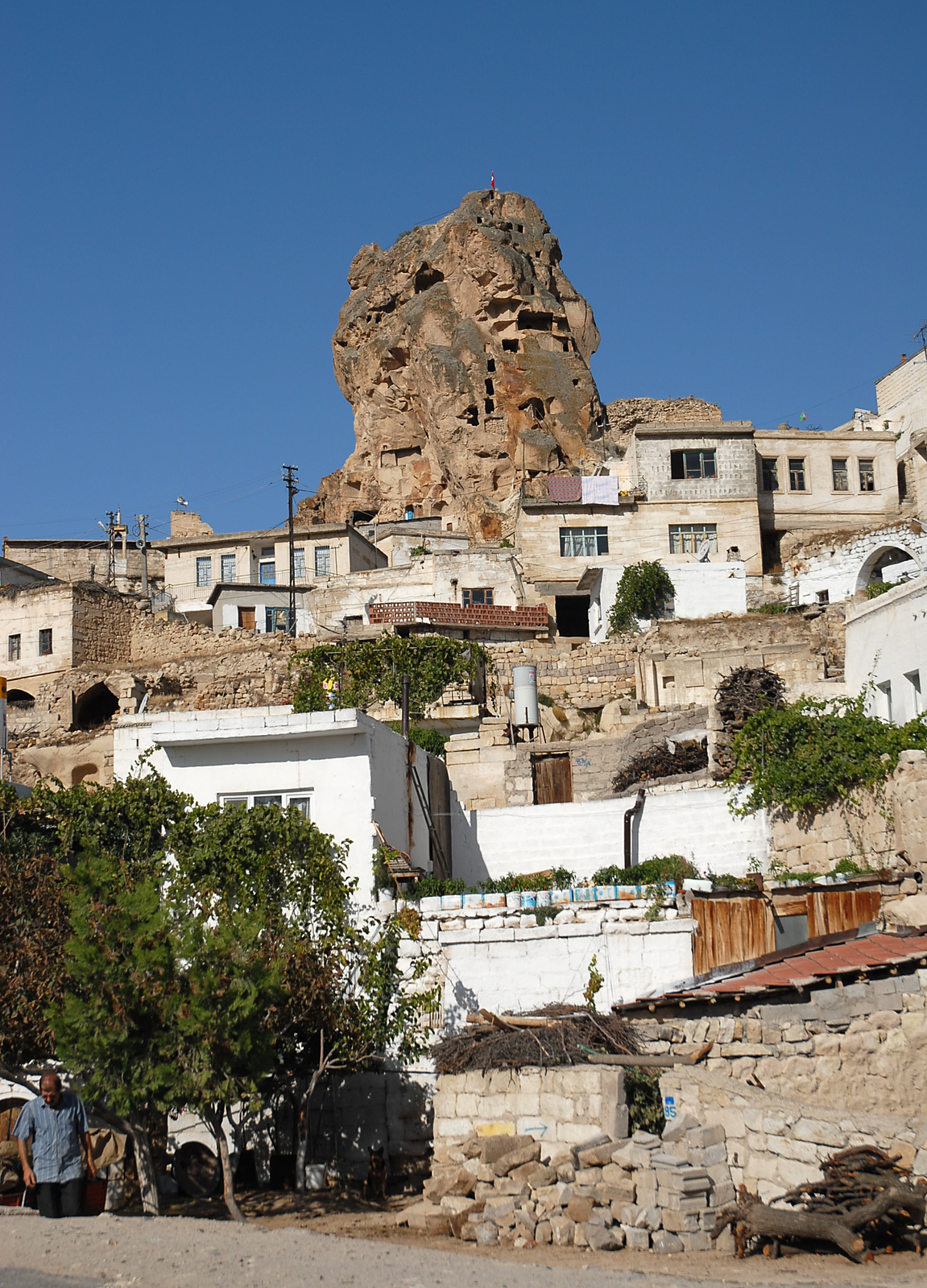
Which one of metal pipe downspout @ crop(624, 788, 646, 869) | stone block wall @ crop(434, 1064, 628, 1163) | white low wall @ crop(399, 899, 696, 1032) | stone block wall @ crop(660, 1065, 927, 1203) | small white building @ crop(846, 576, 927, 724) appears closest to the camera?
stone block wall @ crop(660, 1065, 927, 1203)

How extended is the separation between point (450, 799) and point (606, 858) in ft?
9.58

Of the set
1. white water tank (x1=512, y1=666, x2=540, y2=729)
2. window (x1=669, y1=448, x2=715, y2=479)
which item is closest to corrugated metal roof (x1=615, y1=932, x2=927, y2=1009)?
white water tank (x1=512, y1=666, x2=540, y2=729)

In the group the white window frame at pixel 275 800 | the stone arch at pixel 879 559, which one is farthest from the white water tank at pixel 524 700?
the stone arch at pixel 879 559

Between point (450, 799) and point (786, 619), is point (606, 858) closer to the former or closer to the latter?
point (450, 799)

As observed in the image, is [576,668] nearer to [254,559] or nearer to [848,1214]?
[254,559]

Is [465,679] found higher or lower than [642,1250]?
higher

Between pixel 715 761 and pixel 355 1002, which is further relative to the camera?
pixel 715 761

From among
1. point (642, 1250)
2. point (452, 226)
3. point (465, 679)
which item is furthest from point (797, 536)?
point (642, 1250)

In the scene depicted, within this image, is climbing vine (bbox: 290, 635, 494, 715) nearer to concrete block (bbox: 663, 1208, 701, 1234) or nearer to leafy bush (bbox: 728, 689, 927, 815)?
leafy bush (bbox: 728, 689, 927, 815)

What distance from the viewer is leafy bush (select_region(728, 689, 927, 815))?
18.1m

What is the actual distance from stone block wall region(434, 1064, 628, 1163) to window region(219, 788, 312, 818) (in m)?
4.58

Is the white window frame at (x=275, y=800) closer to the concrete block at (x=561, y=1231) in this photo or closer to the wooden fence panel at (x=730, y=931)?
the wooden fence panel at (x=730, y=931)

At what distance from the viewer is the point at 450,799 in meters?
21.6

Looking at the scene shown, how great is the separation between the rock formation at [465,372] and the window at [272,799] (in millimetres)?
33492
